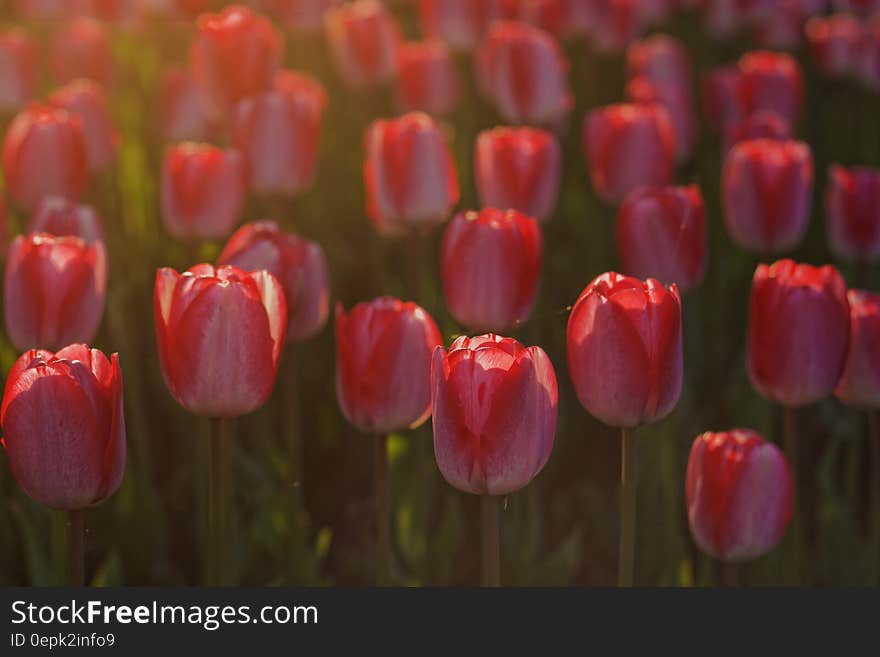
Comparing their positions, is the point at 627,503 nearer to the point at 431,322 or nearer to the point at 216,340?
the point at 431,322

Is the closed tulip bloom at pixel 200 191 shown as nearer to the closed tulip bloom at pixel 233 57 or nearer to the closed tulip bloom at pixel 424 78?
the closed tulip bloom at pixel 233 57

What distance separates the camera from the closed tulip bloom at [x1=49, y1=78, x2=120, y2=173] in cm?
277

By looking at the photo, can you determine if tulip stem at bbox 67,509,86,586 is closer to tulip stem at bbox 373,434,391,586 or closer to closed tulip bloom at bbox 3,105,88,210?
tulip stem at bbox 373,434,391,586

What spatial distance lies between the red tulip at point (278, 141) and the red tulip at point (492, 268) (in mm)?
771

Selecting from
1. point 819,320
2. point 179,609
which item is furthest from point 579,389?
point 179,609

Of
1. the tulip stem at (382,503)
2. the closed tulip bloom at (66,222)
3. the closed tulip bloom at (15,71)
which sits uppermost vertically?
the closed tulip bloom at (15,71)

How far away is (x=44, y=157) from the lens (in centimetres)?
238

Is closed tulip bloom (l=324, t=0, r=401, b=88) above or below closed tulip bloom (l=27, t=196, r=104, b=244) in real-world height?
above

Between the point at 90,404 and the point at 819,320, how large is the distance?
0.98 metres

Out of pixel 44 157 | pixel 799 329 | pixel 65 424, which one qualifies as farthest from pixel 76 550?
pixel 44 157

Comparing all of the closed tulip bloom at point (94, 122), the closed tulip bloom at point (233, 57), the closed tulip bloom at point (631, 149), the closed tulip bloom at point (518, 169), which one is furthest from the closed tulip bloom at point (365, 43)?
the closed tulip bloom at point (518, 169)

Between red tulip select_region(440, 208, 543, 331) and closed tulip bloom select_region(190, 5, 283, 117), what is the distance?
3.69 feet

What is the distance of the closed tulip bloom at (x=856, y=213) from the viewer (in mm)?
2324

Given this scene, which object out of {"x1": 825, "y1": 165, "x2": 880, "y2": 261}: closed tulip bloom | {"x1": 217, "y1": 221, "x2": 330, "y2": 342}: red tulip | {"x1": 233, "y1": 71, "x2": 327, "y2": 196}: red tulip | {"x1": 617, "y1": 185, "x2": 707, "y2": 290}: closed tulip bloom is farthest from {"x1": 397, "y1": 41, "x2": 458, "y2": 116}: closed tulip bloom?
{"x1": 217, "y1": 221, "x2": 330, "y2": 342}: red tulip
